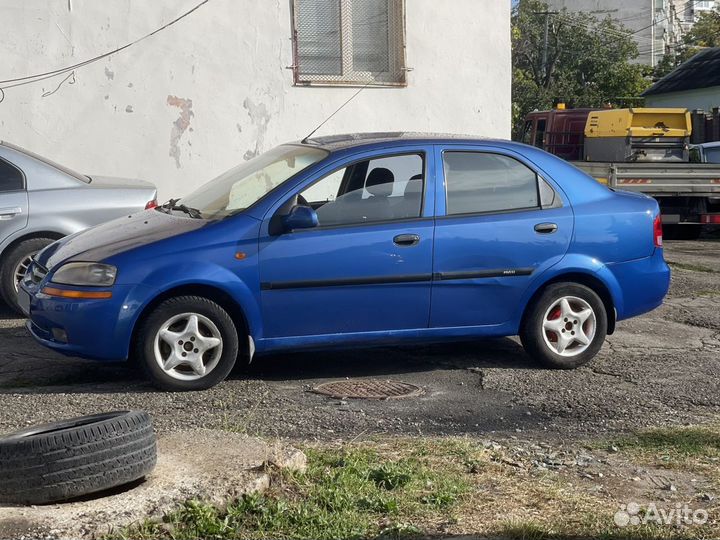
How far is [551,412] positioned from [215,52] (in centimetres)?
745

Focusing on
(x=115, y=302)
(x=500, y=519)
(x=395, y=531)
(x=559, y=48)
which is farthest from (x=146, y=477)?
(x=559, y=48)

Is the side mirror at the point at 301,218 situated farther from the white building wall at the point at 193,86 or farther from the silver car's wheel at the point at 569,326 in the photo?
the white building wall at the point at 193,86

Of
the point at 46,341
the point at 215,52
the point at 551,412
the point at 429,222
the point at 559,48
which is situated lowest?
the point at 551,412

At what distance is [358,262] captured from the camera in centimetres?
679

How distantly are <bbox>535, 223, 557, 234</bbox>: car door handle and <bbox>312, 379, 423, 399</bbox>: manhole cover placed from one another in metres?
1.37

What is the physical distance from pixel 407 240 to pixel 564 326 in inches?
52.4

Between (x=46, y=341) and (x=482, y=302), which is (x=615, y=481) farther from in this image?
(x=46, y=341)

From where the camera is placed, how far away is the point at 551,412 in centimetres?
626

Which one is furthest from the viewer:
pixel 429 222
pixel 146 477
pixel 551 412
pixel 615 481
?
pixel 429 222

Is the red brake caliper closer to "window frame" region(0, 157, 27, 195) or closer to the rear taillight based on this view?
the rear taillight

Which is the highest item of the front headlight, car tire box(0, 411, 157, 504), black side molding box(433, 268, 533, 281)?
the front headlight

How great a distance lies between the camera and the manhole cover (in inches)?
259
